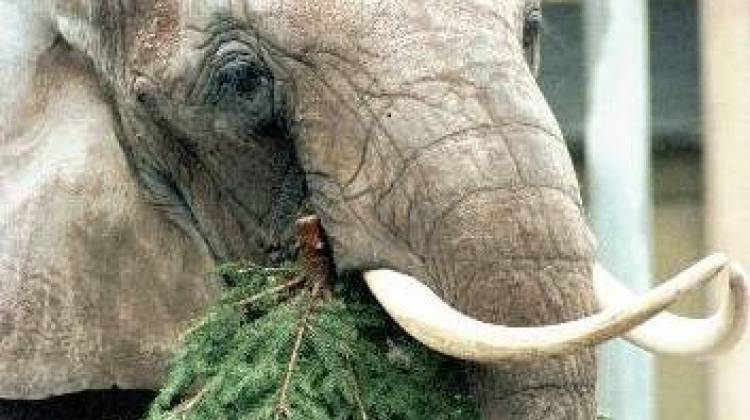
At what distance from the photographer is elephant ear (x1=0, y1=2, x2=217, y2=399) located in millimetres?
4406

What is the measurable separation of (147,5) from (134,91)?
→ 13 cm

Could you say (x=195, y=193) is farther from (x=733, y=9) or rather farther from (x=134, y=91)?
(x=733, y=9)

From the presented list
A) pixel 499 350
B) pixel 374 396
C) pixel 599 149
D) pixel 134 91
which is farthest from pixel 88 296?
pixel 599 149

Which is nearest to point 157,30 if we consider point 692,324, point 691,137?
point 692,324

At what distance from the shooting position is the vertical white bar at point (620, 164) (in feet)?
23.1

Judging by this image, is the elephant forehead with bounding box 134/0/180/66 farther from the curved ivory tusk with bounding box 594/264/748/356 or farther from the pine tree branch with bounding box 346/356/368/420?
the curved ivory tusk with bounding box 594/264/748/356

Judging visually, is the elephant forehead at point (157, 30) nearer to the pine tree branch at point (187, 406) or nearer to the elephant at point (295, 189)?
the elephant at point (295, 189)

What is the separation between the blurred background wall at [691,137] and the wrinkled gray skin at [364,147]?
422 centimetres

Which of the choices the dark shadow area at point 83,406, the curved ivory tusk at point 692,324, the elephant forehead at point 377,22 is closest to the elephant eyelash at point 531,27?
the elephant forehead at point 377,22

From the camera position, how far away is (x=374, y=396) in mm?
3846

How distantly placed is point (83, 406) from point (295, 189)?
61 centimetres

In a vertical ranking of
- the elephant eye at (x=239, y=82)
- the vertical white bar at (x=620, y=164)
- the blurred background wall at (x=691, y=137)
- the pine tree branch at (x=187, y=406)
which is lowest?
the blurred background wall at (x=691, y=137)

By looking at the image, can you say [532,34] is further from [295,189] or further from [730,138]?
[730,138]

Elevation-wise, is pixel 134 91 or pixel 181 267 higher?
pixel 134 91
